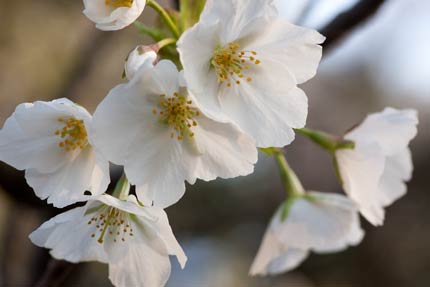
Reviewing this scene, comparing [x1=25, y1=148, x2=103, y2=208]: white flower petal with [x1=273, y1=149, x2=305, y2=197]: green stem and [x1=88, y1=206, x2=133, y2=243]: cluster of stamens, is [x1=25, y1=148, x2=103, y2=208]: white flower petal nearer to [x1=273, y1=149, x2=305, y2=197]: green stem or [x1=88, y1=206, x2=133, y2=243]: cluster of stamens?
[x1=88, y1=206, x2=133, y2=243]: cluster of stamens

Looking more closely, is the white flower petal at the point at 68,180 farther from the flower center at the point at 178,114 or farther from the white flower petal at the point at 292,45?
the white flower petal at the point at 292,45

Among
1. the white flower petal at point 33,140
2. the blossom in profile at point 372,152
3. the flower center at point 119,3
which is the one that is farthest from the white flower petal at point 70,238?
the blossom in profile at point 372,152

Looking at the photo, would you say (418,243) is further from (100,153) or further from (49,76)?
(100,153)

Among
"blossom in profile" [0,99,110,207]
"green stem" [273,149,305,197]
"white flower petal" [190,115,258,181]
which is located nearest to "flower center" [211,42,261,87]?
"white flower petal" [190,115,258,181]

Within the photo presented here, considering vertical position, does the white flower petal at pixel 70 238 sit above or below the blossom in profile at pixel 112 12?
below

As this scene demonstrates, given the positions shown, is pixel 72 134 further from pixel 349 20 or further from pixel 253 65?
pixel 349 20

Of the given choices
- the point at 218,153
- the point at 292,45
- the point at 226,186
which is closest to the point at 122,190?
the point at 218,153
